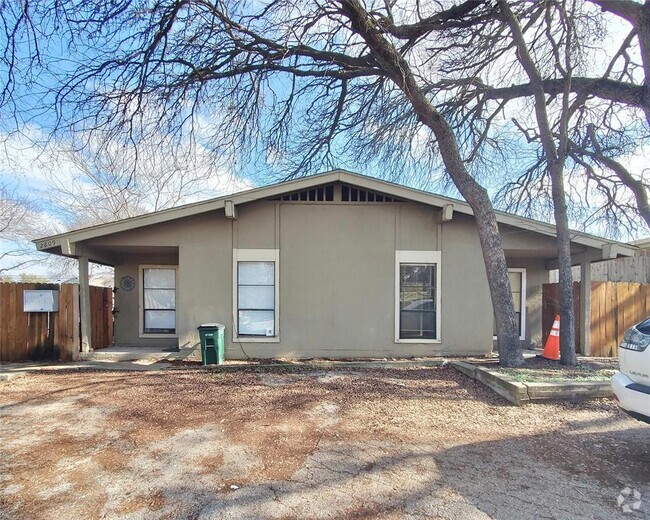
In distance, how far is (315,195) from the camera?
8.76 meters

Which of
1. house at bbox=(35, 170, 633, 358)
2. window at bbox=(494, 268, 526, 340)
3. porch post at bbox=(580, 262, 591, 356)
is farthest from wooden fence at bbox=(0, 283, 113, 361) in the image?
porch post at bbox=(580, 262, 591, 356)

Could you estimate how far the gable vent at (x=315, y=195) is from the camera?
8727 mm

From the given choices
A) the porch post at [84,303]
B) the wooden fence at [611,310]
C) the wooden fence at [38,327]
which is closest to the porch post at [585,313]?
the wooden fence at [611,310]

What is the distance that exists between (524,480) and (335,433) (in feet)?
5.96

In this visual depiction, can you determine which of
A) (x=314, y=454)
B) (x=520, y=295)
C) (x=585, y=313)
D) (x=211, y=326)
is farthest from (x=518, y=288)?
(x=314, y=454)

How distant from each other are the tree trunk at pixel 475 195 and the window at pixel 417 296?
1.89 metres

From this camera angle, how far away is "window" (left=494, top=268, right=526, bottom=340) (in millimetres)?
10156

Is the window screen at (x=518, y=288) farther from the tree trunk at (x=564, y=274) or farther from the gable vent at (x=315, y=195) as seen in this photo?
the gable vent at (x=315, y=195)

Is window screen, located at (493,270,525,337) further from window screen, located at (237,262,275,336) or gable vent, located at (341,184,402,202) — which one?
window screen, located at (237,262,275,336)

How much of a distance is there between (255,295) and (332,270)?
5.77ft

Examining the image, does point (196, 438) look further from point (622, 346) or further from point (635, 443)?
point (635, 443)

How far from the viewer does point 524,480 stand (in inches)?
128

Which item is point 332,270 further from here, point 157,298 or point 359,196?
point 157,298

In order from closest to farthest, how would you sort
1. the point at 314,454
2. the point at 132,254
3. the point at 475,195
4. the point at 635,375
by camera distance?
1. the point at 635,375
2. the point at 314,454
3. the point at 475,195
4. the point at 132,254
